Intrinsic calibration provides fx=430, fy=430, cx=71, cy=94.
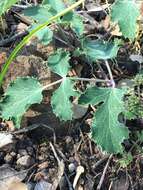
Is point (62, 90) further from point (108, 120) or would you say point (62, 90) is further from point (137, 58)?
point (137, 58)

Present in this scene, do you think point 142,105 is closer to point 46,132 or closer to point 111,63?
point 111,63

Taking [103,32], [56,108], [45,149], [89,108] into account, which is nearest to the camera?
[56,108]

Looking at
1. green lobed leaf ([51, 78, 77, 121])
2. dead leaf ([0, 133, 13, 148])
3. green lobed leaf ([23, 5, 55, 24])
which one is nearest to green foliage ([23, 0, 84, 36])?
green lobed leaf ([23, 5, 55, 24])

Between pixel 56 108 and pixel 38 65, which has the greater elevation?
pixel 38 65

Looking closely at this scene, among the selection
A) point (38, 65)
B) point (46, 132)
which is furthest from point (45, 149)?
point (38, 65)

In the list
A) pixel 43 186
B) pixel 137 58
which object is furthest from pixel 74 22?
pixel 43 186

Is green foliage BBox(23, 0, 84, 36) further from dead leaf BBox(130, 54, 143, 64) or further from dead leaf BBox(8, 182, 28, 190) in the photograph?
dead leaf BBox(8, 182, 28, 190)
